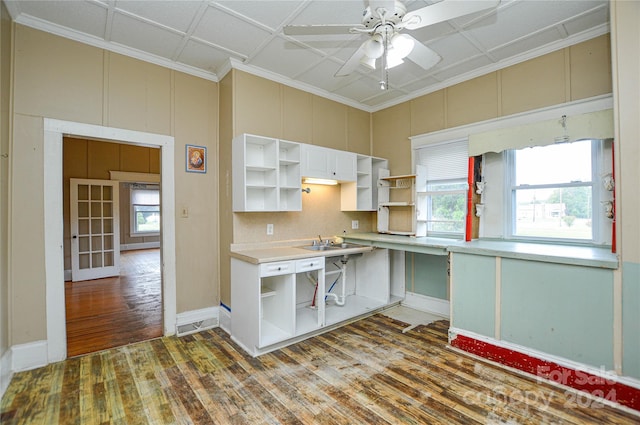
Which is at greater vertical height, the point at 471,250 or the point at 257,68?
the point at 257,68

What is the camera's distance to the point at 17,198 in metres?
2.51

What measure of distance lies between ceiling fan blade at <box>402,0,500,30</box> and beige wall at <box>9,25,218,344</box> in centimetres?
260

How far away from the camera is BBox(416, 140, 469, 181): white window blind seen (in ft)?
12.3

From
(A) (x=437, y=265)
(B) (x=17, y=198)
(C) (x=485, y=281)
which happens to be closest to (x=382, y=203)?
(A) (x=437, y=265)

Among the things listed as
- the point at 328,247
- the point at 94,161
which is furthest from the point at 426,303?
the point at 94,161

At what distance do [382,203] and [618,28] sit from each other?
2782 millimetres

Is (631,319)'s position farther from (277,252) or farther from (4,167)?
(4,167)

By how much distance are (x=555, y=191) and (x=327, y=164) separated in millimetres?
2503

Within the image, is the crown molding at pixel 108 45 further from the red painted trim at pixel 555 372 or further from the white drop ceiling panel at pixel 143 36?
the red painted trim at pixel 555 372

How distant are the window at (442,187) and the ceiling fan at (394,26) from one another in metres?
1.79

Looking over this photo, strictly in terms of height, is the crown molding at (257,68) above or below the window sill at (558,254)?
above

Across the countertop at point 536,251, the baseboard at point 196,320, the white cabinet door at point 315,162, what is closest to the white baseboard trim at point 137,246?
the baseboard at point 196,320

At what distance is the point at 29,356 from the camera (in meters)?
2.51

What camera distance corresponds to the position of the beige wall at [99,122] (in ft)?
8.26
